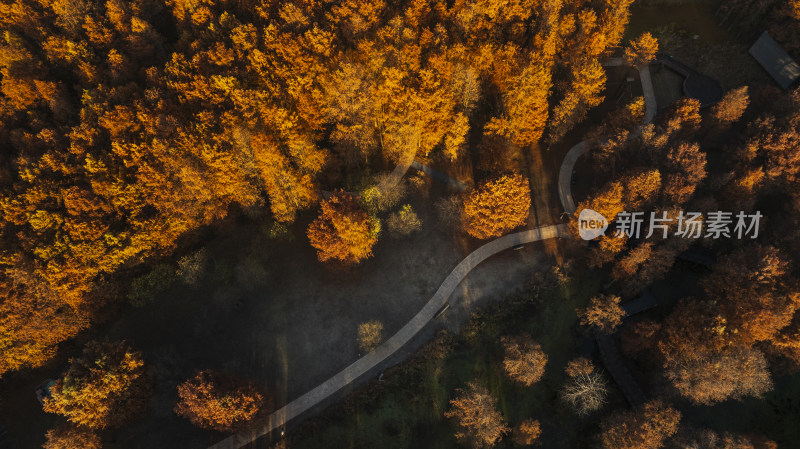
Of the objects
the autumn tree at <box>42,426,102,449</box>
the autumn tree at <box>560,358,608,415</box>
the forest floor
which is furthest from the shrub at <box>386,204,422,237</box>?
the autumn tree at <box>42,426,102,449</box>

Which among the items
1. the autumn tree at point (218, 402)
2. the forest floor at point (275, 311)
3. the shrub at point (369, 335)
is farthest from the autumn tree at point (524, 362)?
the autumn tree at point (218, 402)

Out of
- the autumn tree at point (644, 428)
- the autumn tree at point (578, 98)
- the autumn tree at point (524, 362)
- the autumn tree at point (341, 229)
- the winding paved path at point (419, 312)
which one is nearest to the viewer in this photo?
the autumn tree at point (644, 428)

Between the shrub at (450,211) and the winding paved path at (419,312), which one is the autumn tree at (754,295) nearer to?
the winding paved path at (419,312)

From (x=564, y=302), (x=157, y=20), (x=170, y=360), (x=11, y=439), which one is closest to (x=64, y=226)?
(x=170, y=360)

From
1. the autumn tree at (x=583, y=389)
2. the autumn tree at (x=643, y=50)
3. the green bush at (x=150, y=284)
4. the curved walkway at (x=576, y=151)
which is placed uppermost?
the autumn tree at (x=643, y=50)

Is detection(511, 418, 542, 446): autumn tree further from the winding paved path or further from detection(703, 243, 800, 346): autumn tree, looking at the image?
detection(703, 243, 800, 346): autumn tree

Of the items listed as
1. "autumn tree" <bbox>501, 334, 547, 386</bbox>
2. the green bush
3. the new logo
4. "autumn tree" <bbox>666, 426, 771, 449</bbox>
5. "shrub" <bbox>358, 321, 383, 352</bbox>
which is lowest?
"autumn tree" <bbox>666, 426, 771, 449</bbox>

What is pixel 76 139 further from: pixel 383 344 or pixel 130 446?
pixel 383 344

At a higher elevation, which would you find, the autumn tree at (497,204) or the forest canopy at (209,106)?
the forest canopy at (209,106)
